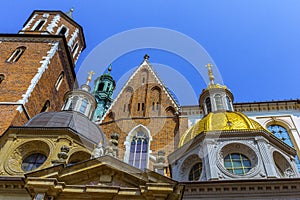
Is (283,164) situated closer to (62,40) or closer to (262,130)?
(262,130)

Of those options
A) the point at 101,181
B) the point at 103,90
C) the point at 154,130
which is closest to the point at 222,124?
the point at 154,130

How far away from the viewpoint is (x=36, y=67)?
64.6ft

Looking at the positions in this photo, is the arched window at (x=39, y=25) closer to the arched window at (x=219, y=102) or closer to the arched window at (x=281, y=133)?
the arched window at (x=219, y=102)

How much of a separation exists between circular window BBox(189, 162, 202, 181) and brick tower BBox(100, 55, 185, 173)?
226 centimetres

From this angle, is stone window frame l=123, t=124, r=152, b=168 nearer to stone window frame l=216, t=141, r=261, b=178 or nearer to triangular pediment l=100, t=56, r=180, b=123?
triangular pediment l=100, t=56, r=180, b=123

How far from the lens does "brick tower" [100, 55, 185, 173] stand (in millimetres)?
16609

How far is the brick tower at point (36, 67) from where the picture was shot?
56.1 feet

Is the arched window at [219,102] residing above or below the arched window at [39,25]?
below

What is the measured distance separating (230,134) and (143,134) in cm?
638

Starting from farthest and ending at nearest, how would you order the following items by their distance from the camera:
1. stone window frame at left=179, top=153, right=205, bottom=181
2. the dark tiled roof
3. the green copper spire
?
the green copper spire → the dark tiled roof → stone window frame at left=179, top=153, right=205, bottom=181

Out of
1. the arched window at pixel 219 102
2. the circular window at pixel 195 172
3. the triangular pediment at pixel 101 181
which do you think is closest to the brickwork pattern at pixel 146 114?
the arched window at pixel 219 102

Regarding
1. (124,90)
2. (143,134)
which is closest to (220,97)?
(143,134)

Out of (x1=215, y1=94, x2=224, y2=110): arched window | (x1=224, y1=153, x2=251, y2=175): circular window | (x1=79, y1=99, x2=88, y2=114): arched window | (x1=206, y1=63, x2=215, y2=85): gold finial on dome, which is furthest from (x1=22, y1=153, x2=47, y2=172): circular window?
(x1=206, y1=63, x2=215, y2=85): gold finial on dome

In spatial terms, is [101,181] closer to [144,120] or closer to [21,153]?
[21,153]
